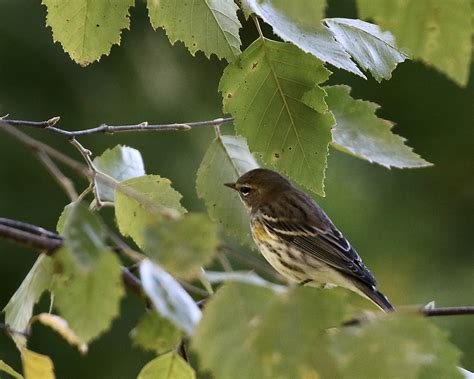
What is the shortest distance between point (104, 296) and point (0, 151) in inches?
117

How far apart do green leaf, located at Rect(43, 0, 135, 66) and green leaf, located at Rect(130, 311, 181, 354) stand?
1.38 feet

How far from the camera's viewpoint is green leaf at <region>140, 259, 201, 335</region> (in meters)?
0.68

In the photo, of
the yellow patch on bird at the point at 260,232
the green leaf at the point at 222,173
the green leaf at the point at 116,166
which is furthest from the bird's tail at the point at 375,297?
the green leaf at the point at 116,166

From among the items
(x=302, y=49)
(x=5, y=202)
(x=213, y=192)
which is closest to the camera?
(x=302, y=49)

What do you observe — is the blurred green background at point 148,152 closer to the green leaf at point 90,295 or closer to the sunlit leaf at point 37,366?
the sunlit leaf at point 37,366

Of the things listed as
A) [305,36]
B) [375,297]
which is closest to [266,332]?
[305,36]

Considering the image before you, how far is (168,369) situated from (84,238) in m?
0.22

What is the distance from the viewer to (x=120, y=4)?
41.9 inches

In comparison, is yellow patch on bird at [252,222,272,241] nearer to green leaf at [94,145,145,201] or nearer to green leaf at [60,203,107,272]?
green leaf at [94,145,145,201]

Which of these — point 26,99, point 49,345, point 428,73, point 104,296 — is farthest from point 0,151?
point 104,296

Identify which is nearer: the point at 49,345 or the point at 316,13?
the point at 316,13

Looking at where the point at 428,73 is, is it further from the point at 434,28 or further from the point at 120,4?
the point at 434,28

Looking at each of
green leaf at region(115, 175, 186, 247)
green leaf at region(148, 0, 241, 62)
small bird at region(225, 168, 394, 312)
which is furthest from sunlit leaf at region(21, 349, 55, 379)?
small bird at region(225, 168, 394, 312)

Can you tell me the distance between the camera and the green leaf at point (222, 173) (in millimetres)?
1250
